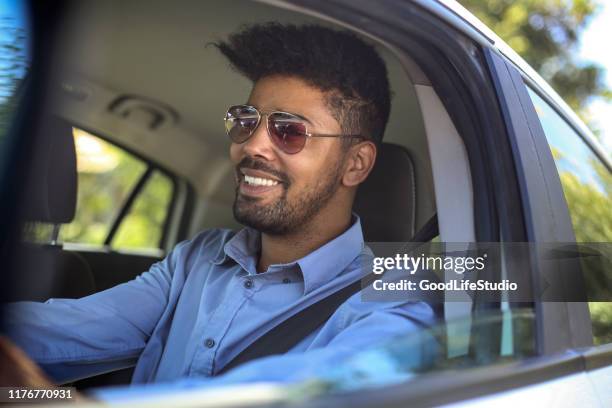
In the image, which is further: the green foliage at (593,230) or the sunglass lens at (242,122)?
the sunglass lens at (242,122)

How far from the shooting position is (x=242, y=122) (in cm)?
250

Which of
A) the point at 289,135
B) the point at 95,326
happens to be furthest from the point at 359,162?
the point at 95,326

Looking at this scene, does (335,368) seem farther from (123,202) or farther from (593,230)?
(123,202)

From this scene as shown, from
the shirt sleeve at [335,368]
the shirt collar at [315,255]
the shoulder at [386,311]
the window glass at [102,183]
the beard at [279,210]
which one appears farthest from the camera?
the window glass at [102,183]

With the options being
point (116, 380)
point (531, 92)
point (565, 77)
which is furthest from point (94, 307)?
point (565, 77)

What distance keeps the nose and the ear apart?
0.32 meters

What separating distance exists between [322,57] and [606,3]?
13217mm

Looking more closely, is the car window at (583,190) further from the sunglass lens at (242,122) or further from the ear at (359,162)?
the sunglass lens at (242,122)

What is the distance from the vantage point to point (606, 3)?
1377 cm

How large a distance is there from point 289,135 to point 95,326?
0.93m

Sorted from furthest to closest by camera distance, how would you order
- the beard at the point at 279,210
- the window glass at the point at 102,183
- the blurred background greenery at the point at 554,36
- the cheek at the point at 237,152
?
the blurred background greenery at the point at 554,36
the window glass at the point at 102,183
the cheek at the point at 237,152
the beard at the point at 279,210

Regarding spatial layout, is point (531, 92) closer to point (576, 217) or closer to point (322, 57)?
point (576, 217)

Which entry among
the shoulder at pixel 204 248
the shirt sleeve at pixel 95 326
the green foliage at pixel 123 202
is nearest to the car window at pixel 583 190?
the shoulder at pixel 204 248

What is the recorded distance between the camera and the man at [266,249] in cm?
216
